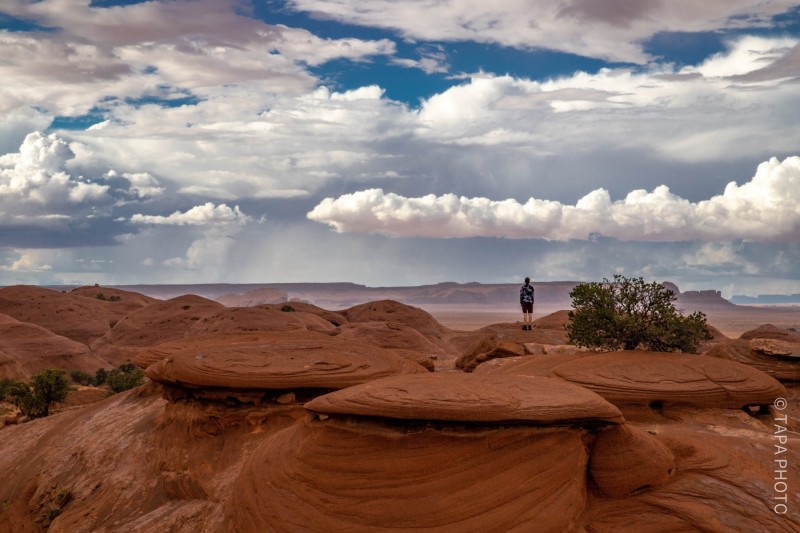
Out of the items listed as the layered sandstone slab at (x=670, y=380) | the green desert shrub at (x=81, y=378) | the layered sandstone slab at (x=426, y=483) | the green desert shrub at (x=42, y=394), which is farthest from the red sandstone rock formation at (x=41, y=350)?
the layered sandstone slab at (x=426, y=483)

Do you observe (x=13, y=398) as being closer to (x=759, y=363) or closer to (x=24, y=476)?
(x=24, y=476)

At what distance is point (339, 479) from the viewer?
7645 millimetres

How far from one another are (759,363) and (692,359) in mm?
5078

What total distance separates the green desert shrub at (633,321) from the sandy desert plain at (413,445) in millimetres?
1659

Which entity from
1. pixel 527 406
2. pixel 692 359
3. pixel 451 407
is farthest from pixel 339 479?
pixel 692 359

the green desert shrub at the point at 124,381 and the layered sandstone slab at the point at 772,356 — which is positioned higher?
the layered sandstone slab at the point at 772,356

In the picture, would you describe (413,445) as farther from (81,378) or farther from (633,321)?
(81,378)

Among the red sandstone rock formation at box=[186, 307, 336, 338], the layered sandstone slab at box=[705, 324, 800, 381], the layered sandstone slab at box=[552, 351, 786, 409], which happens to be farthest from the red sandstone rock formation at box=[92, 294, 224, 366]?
the layered sandstone slab at box=[552, 351, 786, 409]

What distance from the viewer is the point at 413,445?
7.58 metres

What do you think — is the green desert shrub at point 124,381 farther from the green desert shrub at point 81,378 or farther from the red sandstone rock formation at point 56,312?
the red sandstone rock formation at point 56,312

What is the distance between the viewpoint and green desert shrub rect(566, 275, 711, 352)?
1572cm

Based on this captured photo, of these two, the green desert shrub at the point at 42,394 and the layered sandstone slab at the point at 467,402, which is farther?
the green desert shrub at the point at 42,394

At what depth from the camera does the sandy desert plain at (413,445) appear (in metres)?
7.45

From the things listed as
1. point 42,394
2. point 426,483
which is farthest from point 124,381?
point 426,483
